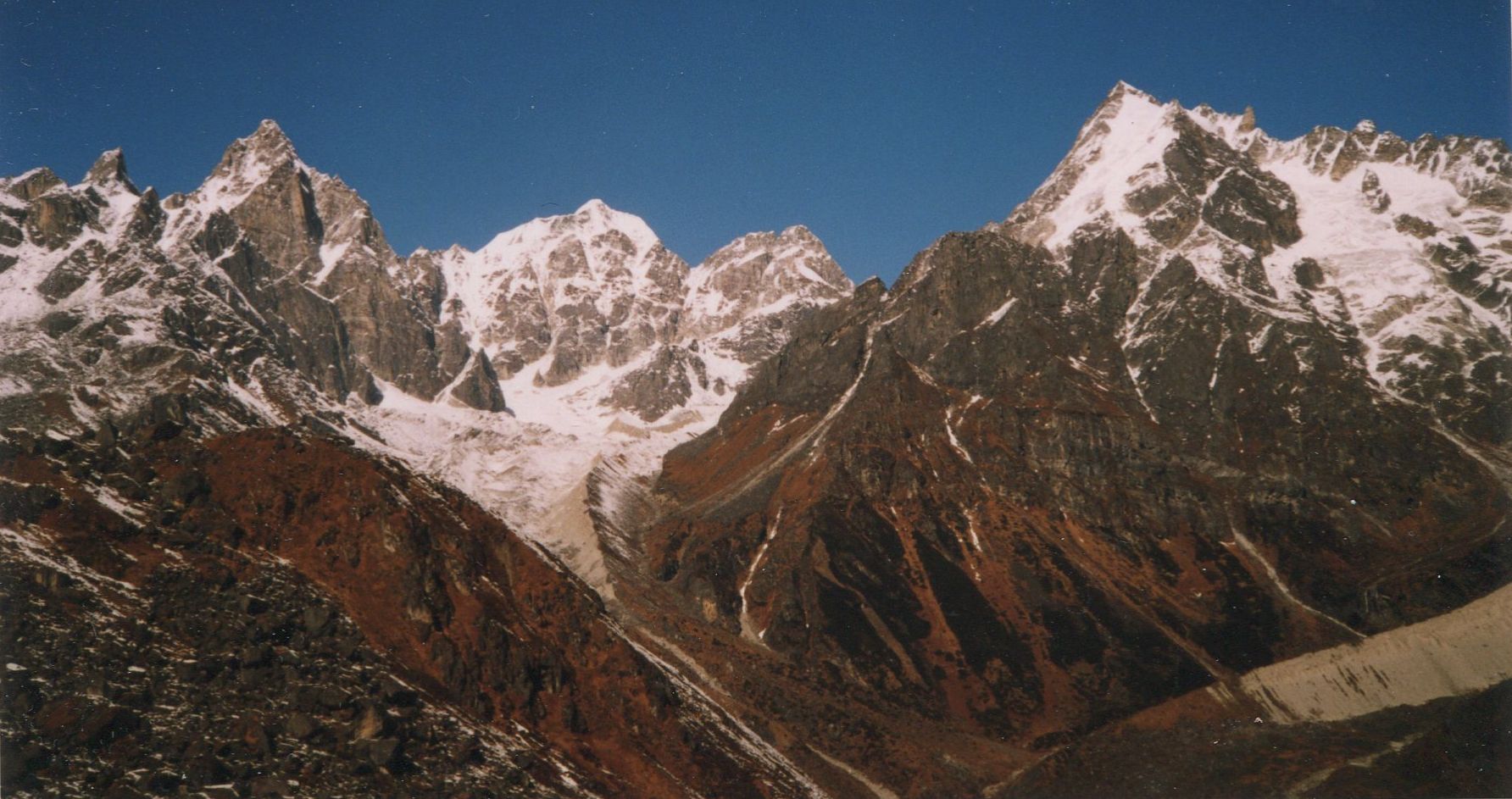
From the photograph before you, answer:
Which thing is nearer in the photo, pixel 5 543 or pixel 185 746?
pixel 185 746

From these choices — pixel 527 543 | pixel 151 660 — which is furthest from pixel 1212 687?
pixel 151 660

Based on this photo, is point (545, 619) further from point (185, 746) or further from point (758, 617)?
point (758, 617)

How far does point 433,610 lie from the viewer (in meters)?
112

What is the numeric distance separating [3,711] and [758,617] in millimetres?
137135

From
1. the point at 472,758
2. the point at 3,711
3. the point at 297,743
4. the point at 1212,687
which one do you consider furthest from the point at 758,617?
the point at 3,711

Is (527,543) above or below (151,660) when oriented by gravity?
above

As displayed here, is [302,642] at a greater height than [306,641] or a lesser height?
lesser

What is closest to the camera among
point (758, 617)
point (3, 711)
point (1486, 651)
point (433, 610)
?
point (3, 711)

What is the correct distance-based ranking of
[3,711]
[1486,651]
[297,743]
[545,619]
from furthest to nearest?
[1486,651] < [545,619] < [297,743] < [3,711]

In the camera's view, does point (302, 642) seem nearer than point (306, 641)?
Yes

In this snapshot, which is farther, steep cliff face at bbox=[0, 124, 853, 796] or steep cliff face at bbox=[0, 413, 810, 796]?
steep cliff face at bbox=[0, 413, 810, 796]

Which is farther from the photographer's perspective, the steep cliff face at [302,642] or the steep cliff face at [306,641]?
the steep cliff face at [306,641]

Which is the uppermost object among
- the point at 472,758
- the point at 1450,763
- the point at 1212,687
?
the point at 472,758

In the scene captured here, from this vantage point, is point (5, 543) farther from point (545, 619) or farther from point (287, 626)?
point (545, 619)
